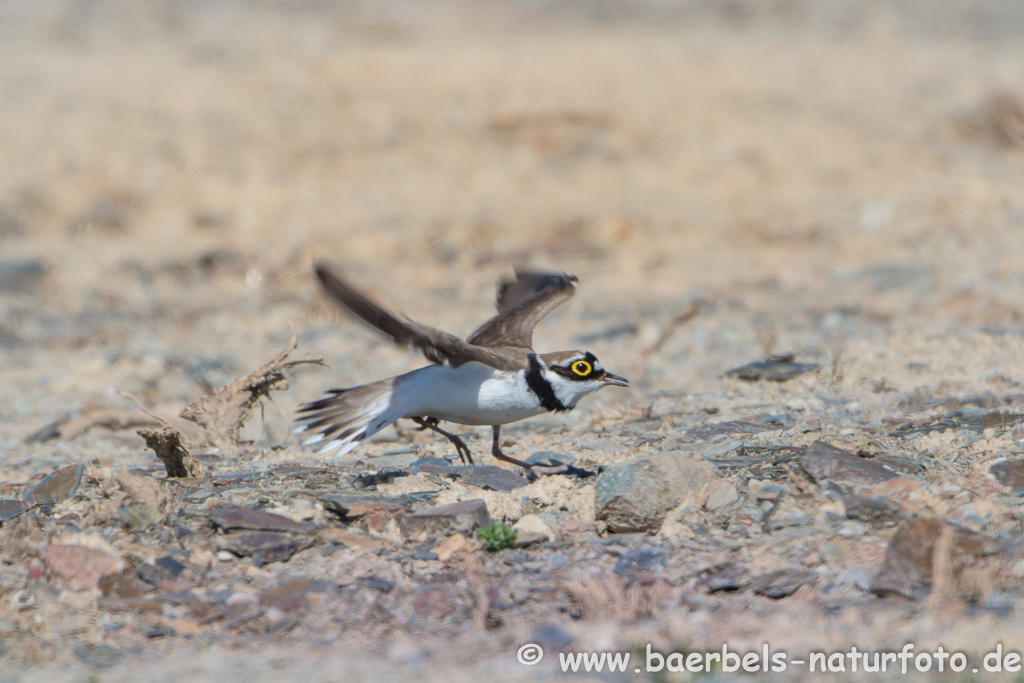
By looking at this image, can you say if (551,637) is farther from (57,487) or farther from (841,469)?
(57,487)

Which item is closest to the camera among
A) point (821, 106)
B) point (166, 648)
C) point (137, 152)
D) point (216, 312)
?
point (166, 648)

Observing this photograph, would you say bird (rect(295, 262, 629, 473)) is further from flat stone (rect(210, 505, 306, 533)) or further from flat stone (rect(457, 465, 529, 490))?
flat stone (rect(210, 505, 306, 533))

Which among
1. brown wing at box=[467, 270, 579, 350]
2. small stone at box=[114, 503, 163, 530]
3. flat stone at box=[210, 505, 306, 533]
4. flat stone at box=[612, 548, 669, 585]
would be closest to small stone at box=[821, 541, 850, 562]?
flat stone at box=[612, 548, 669, 585]

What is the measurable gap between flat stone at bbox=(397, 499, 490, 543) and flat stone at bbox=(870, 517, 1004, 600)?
5.10ft

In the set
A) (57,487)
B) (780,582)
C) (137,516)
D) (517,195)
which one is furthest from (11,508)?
(517,195)

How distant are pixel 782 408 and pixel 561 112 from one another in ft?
27.3

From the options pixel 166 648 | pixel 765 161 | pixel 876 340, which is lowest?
pixel 166 648

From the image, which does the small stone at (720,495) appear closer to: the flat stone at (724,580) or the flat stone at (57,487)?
the flat stone at (724,580)

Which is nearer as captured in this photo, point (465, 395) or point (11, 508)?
point (11, 508)

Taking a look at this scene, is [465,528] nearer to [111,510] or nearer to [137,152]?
[111,510]

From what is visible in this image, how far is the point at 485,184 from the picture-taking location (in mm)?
13242

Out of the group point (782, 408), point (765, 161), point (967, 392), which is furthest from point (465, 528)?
point (765, 161)

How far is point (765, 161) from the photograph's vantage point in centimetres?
1348

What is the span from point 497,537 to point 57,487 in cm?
210
